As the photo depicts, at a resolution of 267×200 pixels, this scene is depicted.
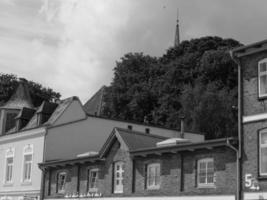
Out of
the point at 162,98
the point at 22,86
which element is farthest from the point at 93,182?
the point at 162,98

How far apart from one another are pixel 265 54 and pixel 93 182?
14580 mm

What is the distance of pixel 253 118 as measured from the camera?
950 inches

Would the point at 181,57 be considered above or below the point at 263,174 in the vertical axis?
above

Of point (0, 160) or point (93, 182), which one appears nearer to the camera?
point (93, 182)

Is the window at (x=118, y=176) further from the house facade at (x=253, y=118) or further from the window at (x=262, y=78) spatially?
the window at (x=262, y=78)

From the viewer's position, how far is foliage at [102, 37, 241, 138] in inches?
2115

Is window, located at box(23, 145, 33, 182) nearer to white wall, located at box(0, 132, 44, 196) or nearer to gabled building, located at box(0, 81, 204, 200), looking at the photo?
gabled building, located at box(0, 81, 204, 200)

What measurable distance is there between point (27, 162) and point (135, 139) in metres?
13.3

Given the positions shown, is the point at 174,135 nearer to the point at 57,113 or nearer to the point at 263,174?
the point at 57,113

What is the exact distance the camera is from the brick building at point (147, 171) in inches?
1001

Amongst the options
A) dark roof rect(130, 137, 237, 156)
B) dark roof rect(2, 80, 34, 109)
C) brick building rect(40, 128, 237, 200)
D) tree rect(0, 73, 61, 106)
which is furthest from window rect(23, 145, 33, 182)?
tree rect(0, 73, 61, 106)

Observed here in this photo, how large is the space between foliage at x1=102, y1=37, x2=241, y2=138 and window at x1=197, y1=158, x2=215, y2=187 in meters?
26.6

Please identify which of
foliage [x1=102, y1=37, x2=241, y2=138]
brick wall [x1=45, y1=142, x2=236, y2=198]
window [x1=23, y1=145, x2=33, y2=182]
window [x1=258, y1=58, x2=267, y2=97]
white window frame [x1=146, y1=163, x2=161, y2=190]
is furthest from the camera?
foliage [x1=102, y1=37, x2=241, y2=138]

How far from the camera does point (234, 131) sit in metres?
53.4
